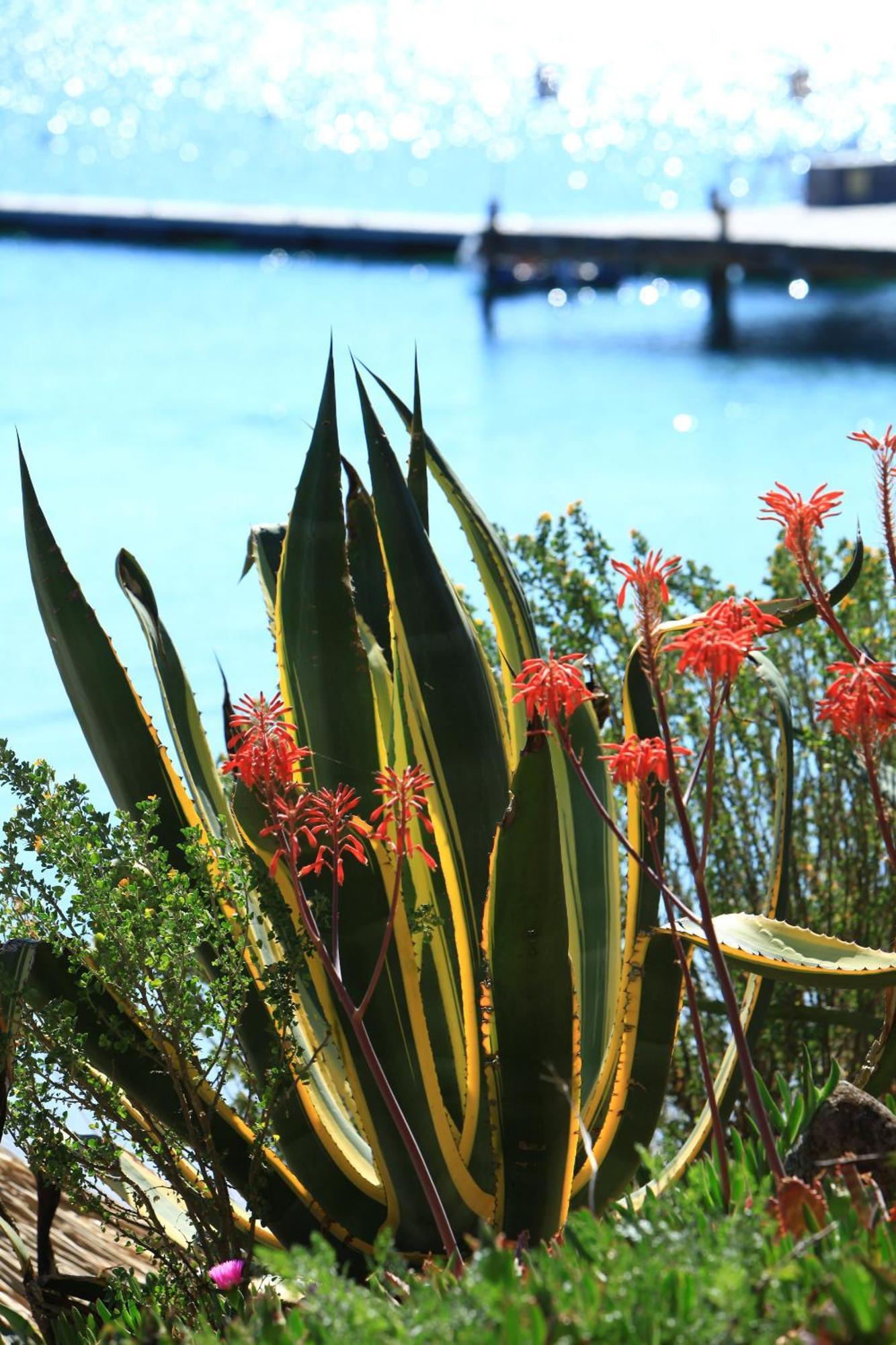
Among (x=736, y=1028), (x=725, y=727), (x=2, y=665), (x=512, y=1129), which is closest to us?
(x=736, y=1028)

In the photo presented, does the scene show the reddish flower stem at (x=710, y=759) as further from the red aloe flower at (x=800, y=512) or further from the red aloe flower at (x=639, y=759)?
the red aloe flower at (x=800, y=512)

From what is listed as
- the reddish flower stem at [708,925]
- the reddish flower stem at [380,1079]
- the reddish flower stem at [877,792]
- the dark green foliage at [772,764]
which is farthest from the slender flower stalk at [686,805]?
the dark green foliage at [772,764]

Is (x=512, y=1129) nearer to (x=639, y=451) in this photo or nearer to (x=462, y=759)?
(x=462, y=759)

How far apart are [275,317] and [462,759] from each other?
14166 mm

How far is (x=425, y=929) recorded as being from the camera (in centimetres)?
146

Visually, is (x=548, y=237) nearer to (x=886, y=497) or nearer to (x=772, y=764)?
(x=772, y=764)

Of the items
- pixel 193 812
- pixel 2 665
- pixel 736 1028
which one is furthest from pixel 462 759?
pixel 2 665

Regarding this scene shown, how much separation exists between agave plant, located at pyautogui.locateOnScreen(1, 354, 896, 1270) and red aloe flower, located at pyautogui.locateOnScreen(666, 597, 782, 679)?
0.25 meters

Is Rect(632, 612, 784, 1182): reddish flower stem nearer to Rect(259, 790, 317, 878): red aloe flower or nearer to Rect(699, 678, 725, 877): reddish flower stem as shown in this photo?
Rect(699, 678, 725, 877): reddish flower stem

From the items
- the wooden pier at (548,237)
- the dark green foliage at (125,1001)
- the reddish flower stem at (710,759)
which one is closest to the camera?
the reddish flower stem at (710,759)

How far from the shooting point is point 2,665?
698cm

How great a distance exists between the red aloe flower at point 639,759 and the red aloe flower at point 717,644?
0.21ft

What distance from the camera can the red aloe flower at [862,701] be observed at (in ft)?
3.36

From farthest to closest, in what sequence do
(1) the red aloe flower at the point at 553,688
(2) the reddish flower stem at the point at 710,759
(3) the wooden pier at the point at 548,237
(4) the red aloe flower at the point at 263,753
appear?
(3) the wooden pier at the point at 548,237, (4) the red aloe flower at the point at 263,753, (1) the red aloe flower at the point at 553,688, (2) the reddish flower stem at the point at 710,759
